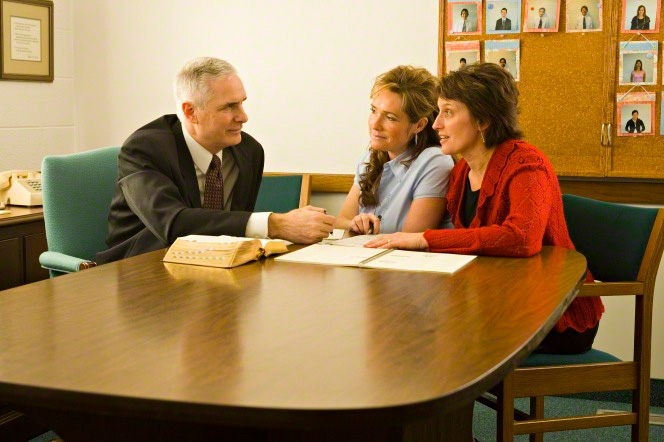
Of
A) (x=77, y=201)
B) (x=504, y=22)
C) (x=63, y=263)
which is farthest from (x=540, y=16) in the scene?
(x=63, y=263)

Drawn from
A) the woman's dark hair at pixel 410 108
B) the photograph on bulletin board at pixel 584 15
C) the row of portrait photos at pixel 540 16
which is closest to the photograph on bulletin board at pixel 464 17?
the row of portrait photos at pixel 540 16

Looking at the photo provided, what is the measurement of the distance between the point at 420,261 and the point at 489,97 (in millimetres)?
784

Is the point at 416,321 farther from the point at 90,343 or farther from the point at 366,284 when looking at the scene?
the point at 90,343

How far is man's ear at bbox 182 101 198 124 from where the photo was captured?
2.90 m

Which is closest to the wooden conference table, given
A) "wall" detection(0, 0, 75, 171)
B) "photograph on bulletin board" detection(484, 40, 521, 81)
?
"photograph on bulletin board" detection(484, 40, 521, 81)

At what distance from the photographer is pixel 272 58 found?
421cm

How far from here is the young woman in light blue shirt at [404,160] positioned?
296 cm

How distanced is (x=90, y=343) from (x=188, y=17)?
3261 mm

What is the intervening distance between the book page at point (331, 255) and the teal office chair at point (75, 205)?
94 cm

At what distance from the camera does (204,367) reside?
4.02 ft

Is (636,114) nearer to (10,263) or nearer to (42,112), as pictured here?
(10,263)

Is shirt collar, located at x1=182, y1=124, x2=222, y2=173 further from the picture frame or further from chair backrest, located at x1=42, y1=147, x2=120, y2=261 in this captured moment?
the picture frame

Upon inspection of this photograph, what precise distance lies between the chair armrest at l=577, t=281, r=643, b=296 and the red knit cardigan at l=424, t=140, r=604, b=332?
135mm

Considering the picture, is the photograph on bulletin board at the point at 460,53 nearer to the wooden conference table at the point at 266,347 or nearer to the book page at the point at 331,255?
the book page at the point at 331,255
